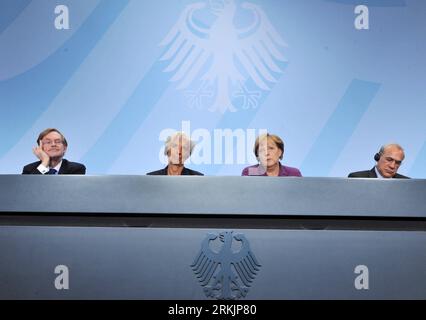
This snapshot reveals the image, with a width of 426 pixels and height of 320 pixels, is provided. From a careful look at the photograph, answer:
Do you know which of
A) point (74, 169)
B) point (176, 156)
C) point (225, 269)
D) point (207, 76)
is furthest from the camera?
point (207, 76)

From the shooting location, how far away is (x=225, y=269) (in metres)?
2.14

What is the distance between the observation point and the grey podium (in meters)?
2.13

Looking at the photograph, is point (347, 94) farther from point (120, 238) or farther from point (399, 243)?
point (120, 238)

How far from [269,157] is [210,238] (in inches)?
52.4

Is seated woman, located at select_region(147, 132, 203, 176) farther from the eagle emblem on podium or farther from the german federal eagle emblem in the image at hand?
the eagle emblem on podium

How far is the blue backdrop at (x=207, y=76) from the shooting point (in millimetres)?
4289

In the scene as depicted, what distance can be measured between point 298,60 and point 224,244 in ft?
8.05

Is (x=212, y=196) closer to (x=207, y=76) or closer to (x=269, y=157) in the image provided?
(x=269, y=157)

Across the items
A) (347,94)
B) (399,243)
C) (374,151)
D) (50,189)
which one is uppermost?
(347,94)

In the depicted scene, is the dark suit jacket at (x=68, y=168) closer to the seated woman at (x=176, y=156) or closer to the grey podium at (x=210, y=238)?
the seated woman at (x=176, y=156)

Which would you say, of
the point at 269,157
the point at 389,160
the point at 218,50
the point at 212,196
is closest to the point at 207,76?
the point at 218,50

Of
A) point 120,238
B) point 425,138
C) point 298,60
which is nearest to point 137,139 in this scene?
point 298,60
